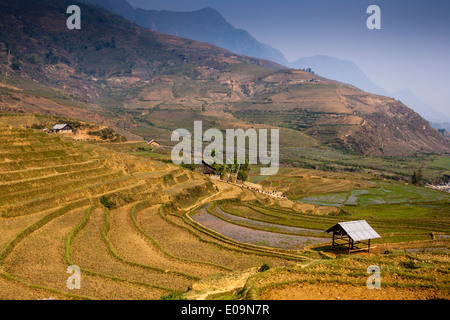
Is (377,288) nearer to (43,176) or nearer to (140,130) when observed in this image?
(43,176)

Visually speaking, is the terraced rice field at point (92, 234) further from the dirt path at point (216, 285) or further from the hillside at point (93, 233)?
the dirt path at point (216, 285)

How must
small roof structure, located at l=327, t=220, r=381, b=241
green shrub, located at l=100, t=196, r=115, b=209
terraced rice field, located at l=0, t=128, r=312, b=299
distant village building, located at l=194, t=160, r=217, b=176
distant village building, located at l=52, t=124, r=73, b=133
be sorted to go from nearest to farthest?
1. terraced rice field, located at l=0, t=128, r=312, b=299
2. small roof structure, located at l=327, t=220, r=381, b=241
3. green shrub, located at l=100, t=196, r=115, b=209
4. distant village building, located at l=194, t=160, r=217, b=176
5. distant village building, located at l=52, t=124, r=73, b=133

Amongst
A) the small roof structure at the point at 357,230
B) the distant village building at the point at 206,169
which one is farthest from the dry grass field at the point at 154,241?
the distant village building at the point at 206,169

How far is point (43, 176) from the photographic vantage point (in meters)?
40.4

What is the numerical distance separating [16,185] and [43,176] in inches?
174

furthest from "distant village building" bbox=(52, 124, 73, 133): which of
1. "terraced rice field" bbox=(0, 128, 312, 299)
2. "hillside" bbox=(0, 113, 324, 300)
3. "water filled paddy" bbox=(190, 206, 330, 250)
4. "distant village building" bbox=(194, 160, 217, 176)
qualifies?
"water filled paddy" bbox=(190, 206, 330, 250)

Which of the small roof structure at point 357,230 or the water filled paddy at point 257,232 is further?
the water filled paddy at point 257,232

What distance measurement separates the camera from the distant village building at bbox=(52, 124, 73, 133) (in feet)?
330

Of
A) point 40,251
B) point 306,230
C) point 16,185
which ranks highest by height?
point 16,185

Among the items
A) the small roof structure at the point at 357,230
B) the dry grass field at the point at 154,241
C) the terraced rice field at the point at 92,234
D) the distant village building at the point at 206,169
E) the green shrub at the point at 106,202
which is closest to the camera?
the dry grass field at the point at 154,241

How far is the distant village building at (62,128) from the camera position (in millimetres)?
100681

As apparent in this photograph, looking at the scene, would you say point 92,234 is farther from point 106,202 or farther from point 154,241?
point 106,202

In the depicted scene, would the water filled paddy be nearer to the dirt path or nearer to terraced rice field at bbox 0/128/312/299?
terraced rice field at bbox 0/128/312/299
